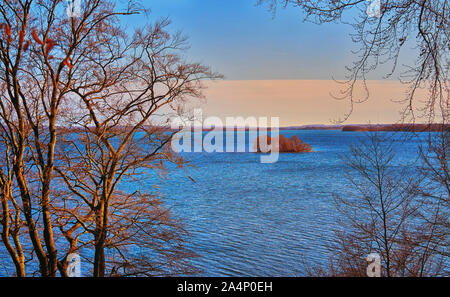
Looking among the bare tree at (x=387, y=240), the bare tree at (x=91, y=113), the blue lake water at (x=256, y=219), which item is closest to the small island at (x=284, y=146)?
the blue lake water at (x=256, y=219)

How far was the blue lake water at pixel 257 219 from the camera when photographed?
547 inches

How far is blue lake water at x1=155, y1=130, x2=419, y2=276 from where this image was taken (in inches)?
547

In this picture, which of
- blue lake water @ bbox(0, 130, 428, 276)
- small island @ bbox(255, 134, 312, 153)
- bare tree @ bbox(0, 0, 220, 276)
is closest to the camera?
bare tree @ bbox(0, 0, 220, 276)

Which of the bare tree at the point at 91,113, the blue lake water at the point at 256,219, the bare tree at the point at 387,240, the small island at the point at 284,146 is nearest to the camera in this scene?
the bare tree at the point at 91,113

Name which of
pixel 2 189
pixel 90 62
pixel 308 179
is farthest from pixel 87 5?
pixel 308 179

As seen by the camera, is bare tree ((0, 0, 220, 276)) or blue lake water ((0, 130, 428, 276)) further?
blue lake water ((0, 130, 428, 276))

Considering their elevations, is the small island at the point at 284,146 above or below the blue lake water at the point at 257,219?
above

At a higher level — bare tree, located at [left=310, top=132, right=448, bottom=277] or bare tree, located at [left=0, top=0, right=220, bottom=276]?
bare tree, located at [left=0, top=0, right=220, bottom=276]

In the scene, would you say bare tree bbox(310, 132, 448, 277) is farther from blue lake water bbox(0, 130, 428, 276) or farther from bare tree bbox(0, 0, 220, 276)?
bare tree bbox(0, 0, 220, 276)

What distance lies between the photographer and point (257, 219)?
1978 cm

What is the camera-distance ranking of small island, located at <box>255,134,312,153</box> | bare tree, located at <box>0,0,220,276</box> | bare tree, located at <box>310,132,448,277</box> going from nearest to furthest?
1. bare tree, located at <box>0,0,220,276</box>
2. bare tree, located at <box>310,132,448,277</box>
3. small island, located at <box>255,134,312,153</box>

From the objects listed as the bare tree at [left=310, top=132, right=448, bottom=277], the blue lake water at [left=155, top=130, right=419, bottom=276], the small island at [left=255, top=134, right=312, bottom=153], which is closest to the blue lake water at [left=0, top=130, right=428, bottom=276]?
the blue lake water at [left=155, top=130, right=419, bottom=276]

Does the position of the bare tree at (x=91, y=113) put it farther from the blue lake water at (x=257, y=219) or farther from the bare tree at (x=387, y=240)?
the bare tree at (x=387, y=240)

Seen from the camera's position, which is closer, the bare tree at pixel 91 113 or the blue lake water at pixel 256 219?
the bare tree at pixel 91 113
